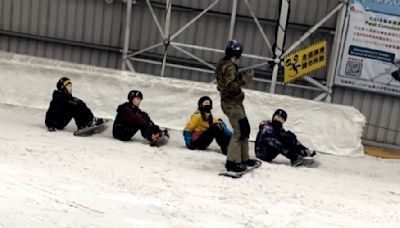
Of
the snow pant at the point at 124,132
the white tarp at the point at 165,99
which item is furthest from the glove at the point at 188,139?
the white tarp at the point at 165,99

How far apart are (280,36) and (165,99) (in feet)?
9.09

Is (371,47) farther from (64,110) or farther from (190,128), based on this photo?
(64,110)

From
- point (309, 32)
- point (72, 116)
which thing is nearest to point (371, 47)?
point (309, 32)

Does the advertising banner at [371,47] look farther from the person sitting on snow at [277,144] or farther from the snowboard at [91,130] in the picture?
the snowboard at [91,130]

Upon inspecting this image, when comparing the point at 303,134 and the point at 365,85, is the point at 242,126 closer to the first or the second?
the point at 303,134

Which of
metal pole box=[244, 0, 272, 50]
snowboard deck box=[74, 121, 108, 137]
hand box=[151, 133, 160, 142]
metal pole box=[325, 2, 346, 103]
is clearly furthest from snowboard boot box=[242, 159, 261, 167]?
metal pole box=[244, 0, 272, 50]

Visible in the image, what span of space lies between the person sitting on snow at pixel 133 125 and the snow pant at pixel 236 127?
1.73 m

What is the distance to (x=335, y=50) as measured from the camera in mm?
12328

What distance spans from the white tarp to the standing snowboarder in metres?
2.49

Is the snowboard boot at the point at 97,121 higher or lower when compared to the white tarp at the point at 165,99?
lower

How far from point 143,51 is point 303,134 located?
161 inches

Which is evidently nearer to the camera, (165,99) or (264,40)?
(165,99)

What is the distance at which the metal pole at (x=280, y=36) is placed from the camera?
39.8 feet

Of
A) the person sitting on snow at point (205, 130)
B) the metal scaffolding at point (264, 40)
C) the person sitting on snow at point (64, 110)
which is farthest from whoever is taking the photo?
the metal scaffolding at point (264, 40)
